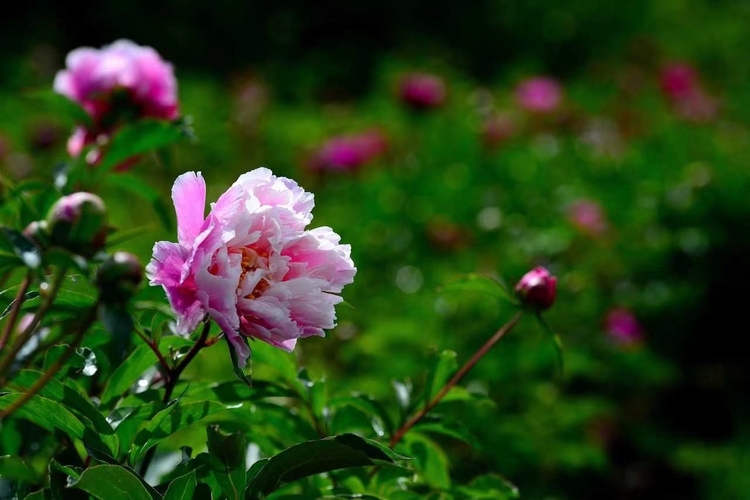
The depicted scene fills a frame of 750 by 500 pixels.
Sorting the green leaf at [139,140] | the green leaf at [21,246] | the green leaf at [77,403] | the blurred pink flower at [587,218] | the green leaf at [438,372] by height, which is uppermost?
the green leaf at [21,246]

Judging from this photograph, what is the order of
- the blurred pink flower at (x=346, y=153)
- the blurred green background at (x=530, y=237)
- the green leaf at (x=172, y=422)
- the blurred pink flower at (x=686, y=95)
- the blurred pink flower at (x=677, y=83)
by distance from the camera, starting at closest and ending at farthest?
the green leaf at (x=172, y=422), the blurred green background at (x=530, y=237), the blurred pink flower at (x=346, y=153), the blurred pink flower at (x=686, y=95), the blurred pink flower at (x=677, y=83)

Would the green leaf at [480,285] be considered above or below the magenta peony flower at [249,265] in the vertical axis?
below

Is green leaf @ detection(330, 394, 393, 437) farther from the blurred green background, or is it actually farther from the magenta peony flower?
the magenta peony flower

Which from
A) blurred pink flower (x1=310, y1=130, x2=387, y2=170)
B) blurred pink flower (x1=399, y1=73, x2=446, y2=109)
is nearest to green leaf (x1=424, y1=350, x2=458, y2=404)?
blurred pink flower (x1=310, y1=130, x2=387, y2=170)

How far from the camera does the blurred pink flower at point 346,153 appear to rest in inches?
133

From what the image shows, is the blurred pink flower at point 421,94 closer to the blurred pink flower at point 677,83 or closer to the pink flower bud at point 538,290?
the blurred pink flower at point 677,83

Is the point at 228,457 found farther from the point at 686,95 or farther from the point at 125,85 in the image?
the point at 686,95

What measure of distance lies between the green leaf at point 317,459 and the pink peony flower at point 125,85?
808 millimetres

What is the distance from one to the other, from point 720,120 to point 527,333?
9.67ft

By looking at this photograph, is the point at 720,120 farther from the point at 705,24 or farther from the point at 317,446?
the point at 317,446

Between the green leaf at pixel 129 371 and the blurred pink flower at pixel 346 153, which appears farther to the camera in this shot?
the blurred pink flower at pixel 346 153

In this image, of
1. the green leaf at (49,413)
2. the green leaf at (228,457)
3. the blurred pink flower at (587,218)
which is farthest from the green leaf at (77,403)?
the blurred pink flower at (587,218)

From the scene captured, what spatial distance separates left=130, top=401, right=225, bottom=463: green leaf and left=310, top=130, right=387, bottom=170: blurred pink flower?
2473 millimetres

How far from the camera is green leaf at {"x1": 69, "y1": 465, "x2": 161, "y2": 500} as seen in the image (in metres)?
0.79
